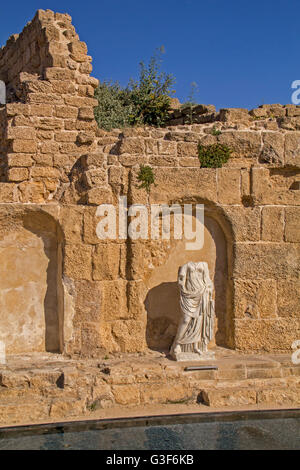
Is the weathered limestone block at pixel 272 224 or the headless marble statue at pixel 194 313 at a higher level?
the weathered limestone block at pixel 272 224

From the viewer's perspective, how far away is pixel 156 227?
838 cm

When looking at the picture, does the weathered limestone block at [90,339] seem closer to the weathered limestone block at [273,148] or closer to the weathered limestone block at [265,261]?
the weathered limestone block at [265,261]

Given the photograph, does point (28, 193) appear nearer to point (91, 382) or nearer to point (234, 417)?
point (91, 382)

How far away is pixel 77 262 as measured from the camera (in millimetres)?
8039

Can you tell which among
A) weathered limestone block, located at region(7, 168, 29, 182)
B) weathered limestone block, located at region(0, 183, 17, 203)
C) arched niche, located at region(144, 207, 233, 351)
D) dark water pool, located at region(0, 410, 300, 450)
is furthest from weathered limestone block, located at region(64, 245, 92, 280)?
dark water pool, located at region(0, 410, 300, 450)

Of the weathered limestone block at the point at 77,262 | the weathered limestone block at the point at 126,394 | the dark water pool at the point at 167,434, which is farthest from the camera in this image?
the weathered limestone block at the point at 77,262

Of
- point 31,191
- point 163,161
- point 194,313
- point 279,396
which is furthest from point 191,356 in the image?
point 31,191

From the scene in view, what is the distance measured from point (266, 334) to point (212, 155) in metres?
3.05

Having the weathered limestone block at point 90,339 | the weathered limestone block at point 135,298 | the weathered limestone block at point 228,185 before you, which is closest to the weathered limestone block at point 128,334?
the weathered limestone block at point 135,298

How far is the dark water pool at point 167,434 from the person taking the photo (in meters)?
5.76

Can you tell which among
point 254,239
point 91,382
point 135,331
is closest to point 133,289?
point 135,331

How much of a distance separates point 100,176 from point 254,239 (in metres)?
2.70

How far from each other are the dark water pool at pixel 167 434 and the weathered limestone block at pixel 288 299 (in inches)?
90.8

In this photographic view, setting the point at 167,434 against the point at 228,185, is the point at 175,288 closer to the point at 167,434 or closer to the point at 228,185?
the point at 228,185
